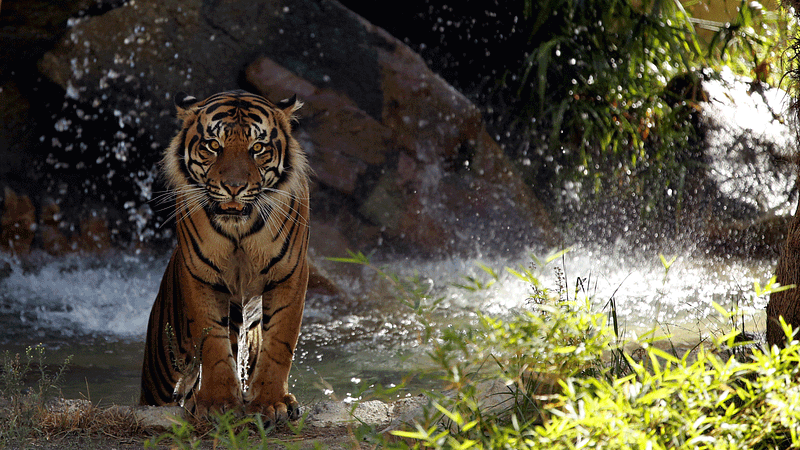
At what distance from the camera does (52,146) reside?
5594 millimetres

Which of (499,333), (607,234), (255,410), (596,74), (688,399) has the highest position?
(596,74)

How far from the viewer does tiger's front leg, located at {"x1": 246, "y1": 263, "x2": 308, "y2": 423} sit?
7.99ft

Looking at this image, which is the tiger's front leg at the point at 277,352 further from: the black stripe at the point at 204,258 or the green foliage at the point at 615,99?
the green foliage at the point at 615,99

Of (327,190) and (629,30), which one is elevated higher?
(629,30)

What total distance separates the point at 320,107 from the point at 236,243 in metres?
3.24

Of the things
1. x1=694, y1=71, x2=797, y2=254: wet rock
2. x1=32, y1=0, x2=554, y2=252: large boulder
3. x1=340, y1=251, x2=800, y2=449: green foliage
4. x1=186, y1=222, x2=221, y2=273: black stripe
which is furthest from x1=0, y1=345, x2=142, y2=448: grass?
x1=694, y1=71, x2=797, y2=254: wet rock

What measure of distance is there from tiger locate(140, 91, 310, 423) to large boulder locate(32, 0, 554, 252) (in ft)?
9.38

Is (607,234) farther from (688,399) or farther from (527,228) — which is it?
(688,399)

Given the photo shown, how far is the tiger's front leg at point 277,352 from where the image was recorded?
95.9 inches

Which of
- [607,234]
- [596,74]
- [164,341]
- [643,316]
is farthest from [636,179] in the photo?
[164,341]

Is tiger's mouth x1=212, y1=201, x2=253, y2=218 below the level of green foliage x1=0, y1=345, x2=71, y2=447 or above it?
above

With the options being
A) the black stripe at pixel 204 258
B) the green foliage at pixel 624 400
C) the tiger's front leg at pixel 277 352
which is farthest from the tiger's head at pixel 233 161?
the green foliage at pixel 624 400

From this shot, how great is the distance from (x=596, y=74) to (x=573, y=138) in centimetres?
60

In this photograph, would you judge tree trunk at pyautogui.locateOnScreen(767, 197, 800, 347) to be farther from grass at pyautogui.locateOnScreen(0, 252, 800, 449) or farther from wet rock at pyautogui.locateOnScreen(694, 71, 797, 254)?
wet rock at pyautogui.locateOnScreen(694, 71, 797, 254)
